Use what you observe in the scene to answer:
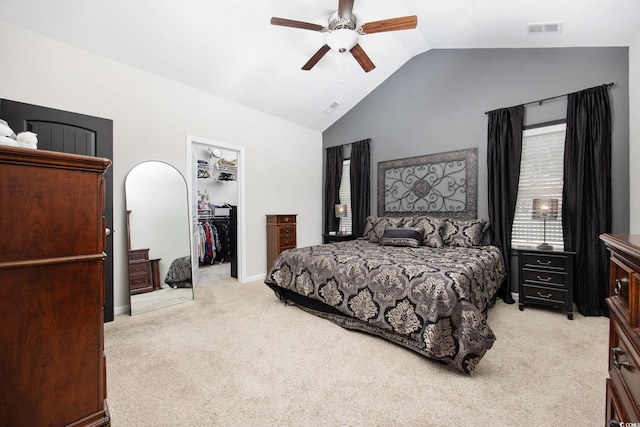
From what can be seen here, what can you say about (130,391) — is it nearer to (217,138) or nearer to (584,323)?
(217,138)

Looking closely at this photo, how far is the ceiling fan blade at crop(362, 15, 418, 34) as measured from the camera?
248cm

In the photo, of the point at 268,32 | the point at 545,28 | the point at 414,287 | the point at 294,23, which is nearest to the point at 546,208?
the point at 545,28

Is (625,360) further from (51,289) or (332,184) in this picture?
(332,184)

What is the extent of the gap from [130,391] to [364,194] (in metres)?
4.10

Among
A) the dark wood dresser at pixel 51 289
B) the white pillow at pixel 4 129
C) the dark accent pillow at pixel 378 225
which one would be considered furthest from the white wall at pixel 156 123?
the dark wood dresser at pixel 51 289

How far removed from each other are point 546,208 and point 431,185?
4.92 ft

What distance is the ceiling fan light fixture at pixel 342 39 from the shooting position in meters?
2.75

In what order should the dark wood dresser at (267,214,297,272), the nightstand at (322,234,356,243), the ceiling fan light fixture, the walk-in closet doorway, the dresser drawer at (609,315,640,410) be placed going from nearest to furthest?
the dresser drawer at (609,315,640,410), the ceiling fan light fixture, the walk-in closet doorway, the dark wood dresser at (267,214,297,272), the nightstand at (322,234,356,243)

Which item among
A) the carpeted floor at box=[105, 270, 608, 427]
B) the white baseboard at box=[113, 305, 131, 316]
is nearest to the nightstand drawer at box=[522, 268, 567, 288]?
the carpeted floor at box=[105, 270, 608, 427]

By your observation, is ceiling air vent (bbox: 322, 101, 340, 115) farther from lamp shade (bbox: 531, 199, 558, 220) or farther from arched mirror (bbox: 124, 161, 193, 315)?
lamp shade (bbox: 531, 199, 558, 220)

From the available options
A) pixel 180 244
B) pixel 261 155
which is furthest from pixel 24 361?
pixel 261 155

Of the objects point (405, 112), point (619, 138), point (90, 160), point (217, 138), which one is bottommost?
point (90, 160)

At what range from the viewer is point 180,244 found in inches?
137

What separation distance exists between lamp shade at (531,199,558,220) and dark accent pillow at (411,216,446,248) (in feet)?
3.38
